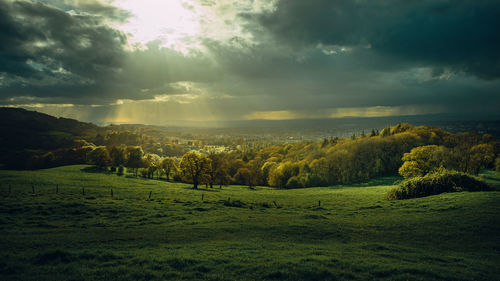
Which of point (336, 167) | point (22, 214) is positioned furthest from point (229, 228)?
point (336, 167)

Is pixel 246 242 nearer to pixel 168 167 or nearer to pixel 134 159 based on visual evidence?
pixel 168 167

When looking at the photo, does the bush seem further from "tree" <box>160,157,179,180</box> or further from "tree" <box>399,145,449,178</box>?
"tree" <box>160,157,179,180</box>

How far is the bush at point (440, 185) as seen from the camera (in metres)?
34.5

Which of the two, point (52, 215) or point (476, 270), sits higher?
point (476, 270)

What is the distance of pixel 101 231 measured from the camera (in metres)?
21.0

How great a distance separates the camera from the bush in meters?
34.5

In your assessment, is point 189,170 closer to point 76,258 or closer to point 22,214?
point 22,214

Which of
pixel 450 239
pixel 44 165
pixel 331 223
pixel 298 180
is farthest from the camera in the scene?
pixel 44 165

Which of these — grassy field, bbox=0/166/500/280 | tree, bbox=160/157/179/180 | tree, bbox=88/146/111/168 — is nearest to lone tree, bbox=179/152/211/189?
tree, bbox=160/157/179/180

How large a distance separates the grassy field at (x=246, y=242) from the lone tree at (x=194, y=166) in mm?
36433

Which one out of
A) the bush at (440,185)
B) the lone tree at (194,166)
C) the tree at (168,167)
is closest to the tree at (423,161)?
the bush at (440,185)

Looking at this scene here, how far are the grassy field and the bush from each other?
6.06m

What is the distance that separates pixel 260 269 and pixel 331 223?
13720 mm

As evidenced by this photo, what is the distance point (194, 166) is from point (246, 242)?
52.5m
